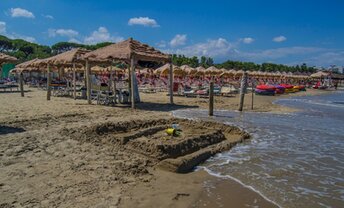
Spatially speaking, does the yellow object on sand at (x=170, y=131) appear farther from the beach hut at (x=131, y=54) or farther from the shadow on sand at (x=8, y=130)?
the beach hut at (x=131, y=54)

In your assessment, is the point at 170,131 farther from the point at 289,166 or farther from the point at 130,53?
the point at 130,53

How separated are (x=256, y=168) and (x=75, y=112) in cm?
781

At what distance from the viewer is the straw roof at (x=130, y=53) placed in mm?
14173

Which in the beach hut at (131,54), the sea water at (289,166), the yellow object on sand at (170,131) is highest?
the beach hut at (131,54)

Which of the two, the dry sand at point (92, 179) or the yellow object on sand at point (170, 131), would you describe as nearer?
the dry sand at point (92, 179)

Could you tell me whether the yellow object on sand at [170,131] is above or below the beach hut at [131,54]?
below

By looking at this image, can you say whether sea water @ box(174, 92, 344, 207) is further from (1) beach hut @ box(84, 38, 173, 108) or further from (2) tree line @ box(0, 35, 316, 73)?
(2) tree line @ box(0, 35, 316, 73)

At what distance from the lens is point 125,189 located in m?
4.80

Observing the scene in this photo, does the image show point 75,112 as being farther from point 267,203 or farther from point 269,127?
point 267,203

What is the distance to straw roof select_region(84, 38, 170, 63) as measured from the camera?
1417cm

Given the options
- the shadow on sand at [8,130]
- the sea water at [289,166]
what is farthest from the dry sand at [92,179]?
the sea water at [289,166]

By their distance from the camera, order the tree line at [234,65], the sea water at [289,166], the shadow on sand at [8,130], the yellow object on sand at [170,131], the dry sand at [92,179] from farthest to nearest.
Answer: the tree line at [234,65] → the yellow object on sand at [170,131] → the shadow on sand at [8,130] → the sea water at [289,166] → the dry sand at [92,179]

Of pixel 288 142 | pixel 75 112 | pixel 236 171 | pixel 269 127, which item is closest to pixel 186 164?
pixel 236 171

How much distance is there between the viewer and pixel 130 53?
13914 mm
